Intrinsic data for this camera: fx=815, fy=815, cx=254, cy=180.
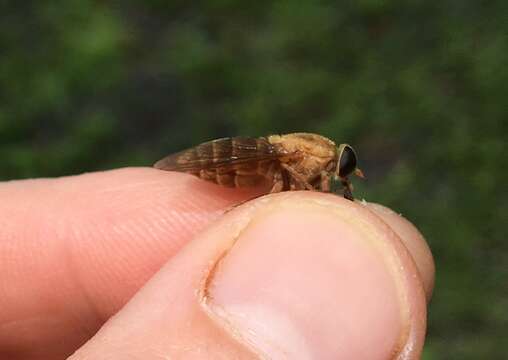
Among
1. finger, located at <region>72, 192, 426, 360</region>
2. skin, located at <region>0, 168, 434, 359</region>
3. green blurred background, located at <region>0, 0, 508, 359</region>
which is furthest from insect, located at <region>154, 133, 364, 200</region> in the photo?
green blurred background, located at <region>0, 0, 508, 359</region>

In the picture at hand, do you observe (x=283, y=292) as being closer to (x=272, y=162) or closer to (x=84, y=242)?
(x=272, y=162)

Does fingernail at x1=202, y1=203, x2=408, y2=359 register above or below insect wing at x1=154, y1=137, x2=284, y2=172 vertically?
below

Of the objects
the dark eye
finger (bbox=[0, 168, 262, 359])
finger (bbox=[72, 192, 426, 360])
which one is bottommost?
finger (bbox=[0, 168, 262, 359])

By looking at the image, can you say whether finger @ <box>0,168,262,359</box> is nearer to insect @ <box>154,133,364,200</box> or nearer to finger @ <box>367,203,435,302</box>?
insect @ <box>154,133,364,200</box>

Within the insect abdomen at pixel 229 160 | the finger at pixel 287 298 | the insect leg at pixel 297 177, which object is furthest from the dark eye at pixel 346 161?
the finger at pixel 287 298

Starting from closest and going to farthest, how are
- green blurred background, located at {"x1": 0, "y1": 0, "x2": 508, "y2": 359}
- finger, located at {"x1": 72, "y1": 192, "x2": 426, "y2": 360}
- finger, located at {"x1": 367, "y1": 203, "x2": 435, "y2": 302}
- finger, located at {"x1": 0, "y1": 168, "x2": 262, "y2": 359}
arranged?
finger, located at {"x1": 72, "y1": 192, "x2": 426, "y2": 360} → finger, located at {"x1": 367, "y1": 203, "x2": 435, "y2": 302} → finger, located at {"x1": 0, "y1": 168, "x2": 262, "y2": 359} → green blurred background, located at {"x1": 0, "y1": 0, "x2": 508, "y2": 359}

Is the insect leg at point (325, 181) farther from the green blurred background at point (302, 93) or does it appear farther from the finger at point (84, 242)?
the green blurred background at point (302, 93)

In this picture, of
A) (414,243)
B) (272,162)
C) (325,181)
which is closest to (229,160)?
(272,162)
